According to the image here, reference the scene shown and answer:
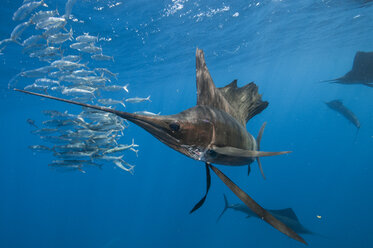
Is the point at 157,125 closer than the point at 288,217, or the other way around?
the point at 157,125

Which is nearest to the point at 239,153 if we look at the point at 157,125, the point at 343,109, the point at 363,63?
the point at 157,125

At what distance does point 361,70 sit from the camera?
8.54m

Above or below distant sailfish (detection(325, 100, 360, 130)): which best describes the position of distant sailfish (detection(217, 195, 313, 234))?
below

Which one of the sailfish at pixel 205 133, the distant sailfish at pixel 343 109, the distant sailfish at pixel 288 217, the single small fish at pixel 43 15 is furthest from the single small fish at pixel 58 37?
the distant sailfish at pixel 343 109

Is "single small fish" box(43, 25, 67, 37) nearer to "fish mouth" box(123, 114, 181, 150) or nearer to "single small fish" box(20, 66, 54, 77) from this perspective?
"single small fish" box(20, 66, 54, 77)

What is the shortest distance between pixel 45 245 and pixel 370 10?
42848mm

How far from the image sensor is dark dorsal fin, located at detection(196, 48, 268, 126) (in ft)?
5.30

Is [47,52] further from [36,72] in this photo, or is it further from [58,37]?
[36,72]

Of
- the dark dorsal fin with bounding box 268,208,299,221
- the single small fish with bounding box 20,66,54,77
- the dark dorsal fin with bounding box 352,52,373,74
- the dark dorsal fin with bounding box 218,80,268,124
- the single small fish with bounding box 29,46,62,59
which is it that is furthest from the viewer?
the single small fish with bounding box 20,66,54,77

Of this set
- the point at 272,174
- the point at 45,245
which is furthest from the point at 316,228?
the point at 45,245

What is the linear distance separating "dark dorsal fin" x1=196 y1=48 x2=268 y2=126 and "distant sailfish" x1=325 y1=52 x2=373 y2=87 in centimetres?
812

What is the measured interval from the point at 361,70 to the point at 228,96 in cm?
976

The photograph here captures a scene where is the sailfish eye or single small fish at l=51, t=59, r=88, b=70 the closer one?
the sailfish eye

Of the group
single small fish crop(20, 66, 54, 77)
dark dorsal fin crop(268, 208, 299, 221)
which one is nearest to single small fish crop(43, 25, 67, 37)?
single small fish crop(20, 66, 54, 77)
